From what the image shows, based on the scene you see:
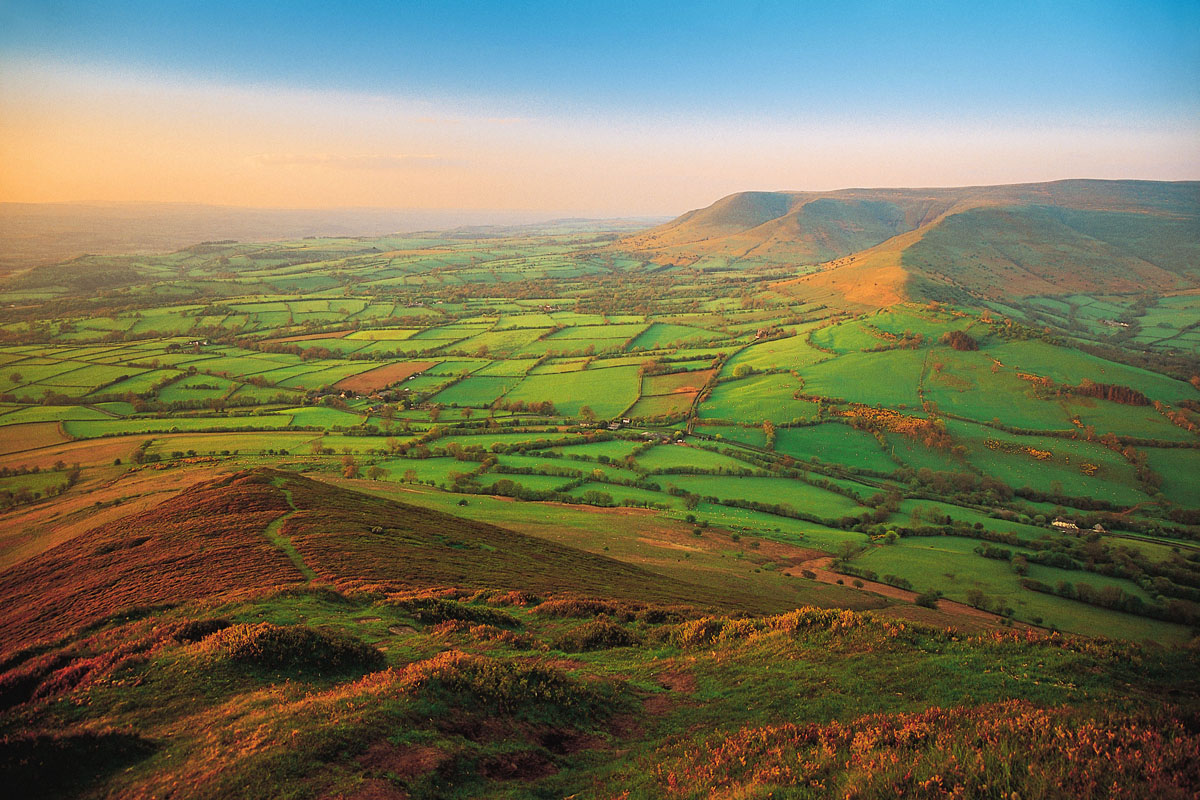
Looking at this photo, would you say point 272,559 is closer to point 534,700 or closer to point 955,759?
point 534,700

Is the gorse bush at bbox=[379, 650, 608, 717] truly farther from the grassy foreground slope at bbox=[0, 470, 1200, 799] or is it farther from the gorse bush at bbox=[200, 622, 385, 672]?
the gorse bush at bbox=[200, 622, 385, 672]

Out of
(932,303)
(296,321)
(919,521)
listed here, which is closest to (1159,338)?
(932,303)

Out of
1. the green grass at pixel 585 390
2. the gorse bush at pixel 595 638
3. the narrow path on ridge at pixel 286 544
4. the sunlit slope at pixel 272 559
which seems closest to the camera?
the gorse bush at pixel 595 638

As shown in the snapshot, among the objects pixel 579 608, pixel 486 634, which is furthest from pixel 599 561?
pixel 486 634

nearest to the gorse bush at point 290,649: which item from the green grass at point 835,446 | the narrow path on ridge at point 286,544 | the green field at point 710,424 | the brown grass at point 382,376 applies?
the narrow path on ridge at point 286,544

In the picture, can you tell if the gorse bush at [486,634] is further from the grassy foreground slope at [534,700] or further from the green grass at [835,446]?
the green grass at [835,446]

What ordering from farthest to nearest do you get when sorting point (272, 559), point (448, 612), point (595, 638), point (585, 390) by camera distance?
point (585, 390) < point (272, 559) < point (448, 612) < point (595, 638)
